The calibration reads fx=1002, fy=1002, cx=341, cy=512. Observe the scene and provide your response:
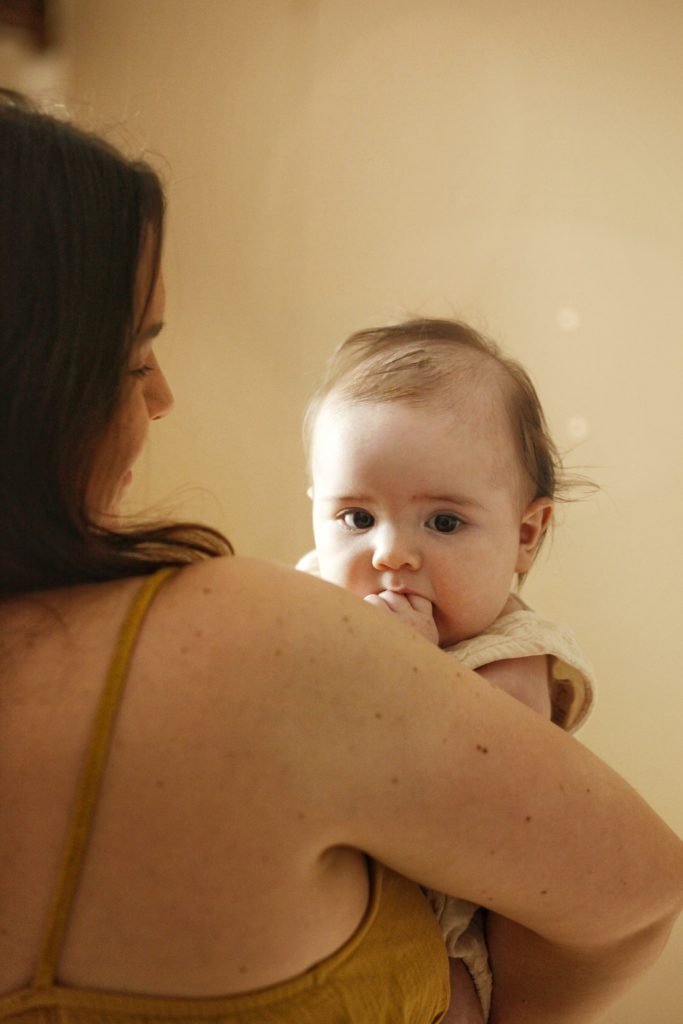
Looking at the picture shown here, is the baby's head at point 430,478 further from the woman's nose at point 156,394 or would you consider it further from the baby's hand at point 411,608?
the woman's nose at point 156,394

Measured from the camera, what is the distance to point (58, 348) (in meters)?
0.73

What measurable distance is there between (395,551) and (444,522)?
0.25ft

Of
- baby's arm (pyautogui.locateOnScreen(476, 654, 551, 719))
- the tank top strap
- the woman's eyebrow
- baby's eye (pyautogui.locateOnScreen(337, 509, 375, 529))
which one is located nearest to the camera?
the tank top strap

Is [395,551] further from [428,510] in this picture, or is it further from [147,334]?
[147,334]

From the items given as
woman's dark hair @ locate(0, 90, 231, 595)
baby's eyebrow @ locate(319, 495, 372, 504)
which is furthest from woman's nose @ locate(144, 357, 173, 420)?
baby's eyebrow @ locate(319, 495, 372, 504)

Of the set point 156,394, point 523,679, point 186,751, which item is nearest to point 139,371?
point 156,394

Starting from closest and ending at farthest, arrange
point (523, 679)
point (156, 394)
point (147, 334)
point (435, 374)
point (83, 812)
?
point (83, 812), point (147, 334), point (156, 394), point (523, 679), point (435, 374)

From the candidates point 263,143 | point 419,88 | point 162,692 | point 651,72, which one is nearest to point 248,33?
point 263,143

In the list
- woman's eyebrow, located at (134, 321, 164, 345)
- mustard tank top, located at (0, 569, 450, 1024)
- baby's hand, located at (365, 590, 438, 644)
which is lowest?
mustard tank top, located at (0, 569, 450, 1024)

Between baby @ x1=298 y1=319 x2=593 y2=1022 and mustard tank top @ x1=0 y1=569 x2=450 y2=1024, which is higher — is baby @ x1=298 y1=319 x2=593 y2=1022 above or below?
above

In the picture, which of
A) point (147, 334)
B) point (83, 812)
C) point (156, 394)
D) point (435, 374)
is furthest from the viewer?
point (435, 374)

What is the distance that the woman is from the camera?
64cm

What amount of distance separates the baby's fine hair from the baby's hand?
0.23 metres

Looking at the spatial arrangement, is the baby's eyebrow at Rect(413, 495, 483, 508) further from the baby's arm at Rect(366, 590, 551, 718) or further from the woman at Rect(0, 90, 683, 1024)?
the woman at Rect(0, 90, 683, 1024)
